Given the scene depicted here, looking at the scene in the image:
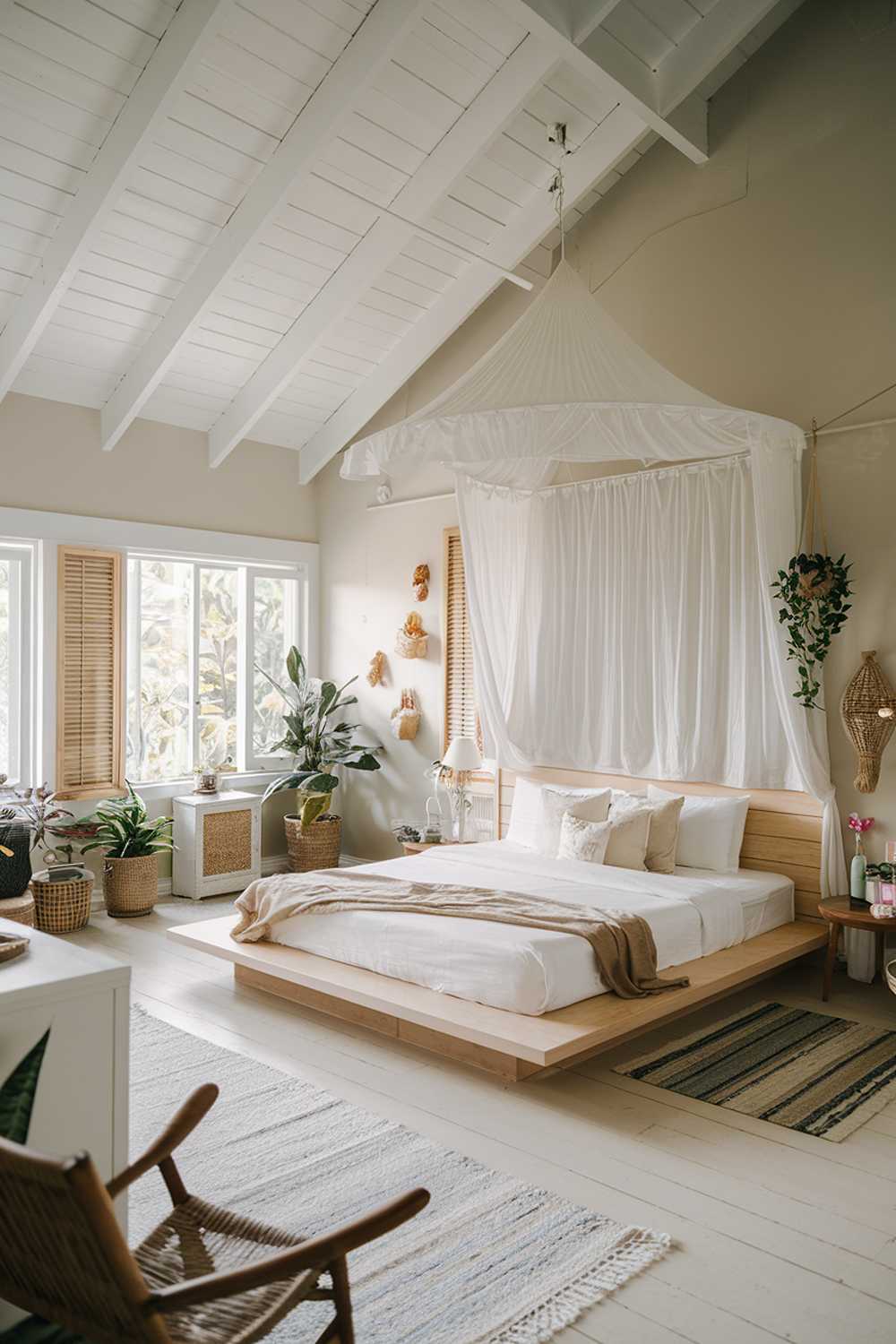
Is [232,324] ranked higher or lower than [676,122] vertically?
lower

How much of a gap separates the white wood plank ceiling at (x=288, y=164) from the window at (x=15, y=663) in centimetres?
97

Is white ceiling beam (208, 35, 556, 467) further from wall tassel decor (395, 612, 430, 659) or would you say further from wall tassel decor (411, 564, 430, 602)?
wall tassel decor (395, 612, 430, 659)

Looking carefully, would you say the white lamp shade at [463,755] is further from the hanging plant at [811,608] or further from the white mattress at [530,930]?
the hanging plant at [811,608]

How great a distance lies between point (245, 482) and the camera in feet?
23.7

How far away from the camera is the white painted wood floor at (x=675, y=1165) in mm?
2381

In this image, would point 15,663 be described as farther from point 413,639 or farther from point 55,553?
point 413,639

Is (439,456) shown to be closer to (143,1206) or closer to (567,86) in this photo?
(567,86)

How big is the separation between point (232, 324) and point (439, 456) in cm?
206

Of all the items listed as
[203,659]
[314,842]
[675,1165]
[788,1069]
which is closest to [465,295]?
[203,659]

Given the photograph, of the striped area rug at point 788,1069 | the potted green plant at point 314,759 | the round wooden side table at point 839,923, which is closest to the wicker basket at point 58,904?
the potted green plant at point 314,759

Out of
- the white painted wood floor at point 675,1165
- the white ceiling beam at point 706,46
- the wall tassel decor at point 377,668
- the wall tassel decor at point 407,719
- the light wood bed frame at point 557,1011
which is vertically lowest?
the white painted wood floor at point 675,1165

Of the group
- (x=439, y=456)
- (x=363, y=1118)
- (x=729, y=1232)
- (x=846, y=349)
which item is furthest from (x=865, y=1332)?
(x=846, y=349)

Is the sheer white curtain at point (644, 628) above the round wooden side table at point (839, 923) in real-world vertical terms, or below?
above

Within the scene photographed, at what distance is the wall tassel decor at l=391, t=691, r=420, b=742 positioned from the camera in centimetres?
694
